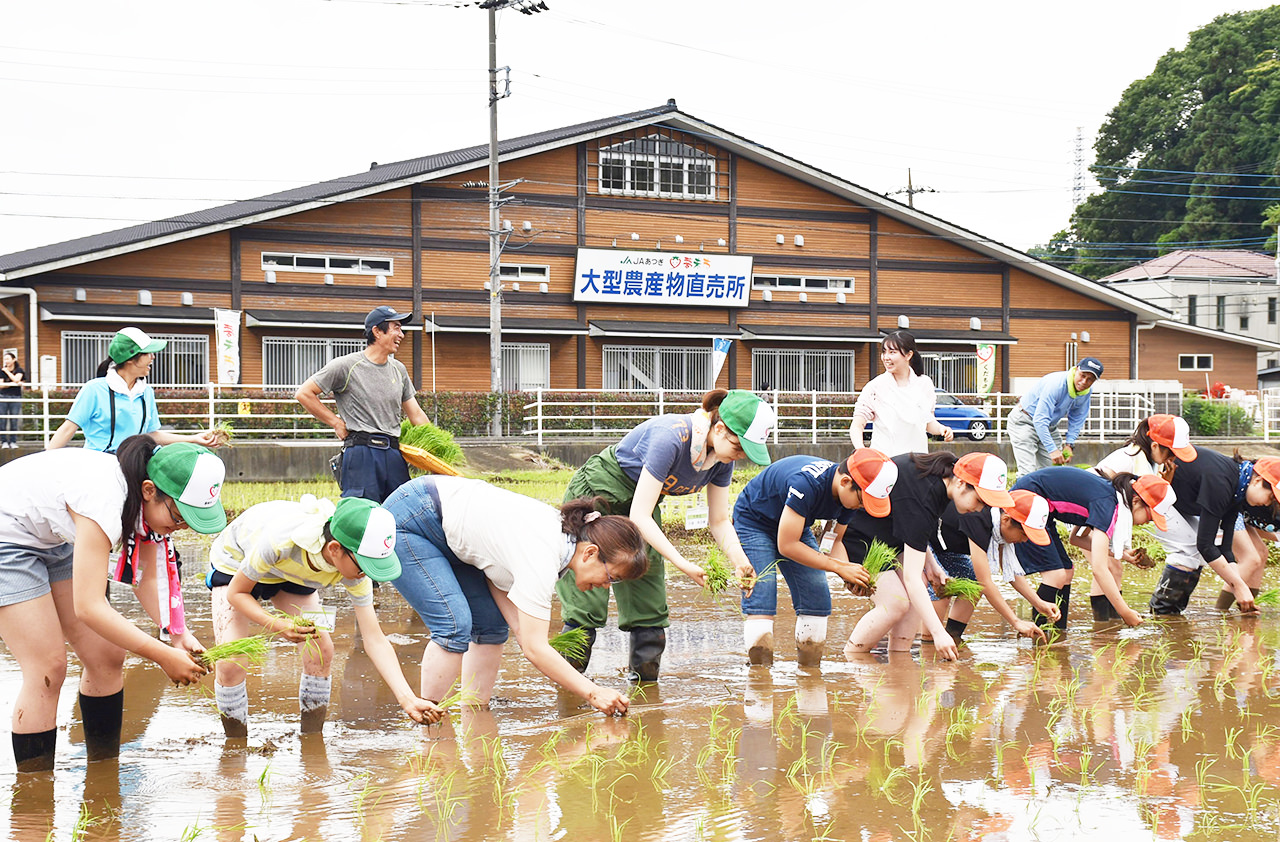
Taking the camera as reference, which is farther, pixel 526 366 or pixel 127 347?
pixel 526 366

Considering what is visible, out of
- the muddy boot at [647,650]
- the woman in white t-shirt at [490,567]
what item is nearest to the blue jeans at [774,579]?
the muddy boot at [647,650]

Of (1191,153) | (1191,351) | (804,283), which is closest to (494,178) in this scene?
(804,283)

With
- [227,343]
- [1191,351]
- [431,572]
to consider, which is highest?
[1191,351]

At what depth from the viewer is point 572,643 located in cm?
516

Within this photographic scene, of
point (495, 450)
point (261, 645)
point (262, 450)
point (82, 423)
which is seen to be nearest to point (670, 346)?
point (495, 450)

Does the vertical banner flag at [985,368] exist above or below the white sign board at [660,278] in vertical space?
below

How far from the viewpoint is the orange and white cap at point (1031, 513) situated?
596 cm

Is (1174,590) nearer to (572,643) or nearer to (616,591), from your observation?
(616,591)

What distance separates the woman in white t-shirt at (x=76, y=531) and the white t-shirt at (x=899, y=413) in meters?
4.51

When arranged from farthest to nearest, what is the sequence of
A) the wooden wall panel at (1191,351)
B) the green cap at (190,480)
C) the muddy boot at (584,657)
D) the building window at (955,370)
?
the wooden wall panel at (1191,351), the building window at (955,370), the muddy boot at (584,657), the green cap at (190,480)

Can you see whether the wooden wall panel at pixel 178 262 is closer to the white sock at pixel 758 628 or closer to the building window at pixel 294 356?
the building window at pixel 294 356

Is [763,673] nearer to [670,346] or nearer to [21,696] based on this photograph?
[21,696]

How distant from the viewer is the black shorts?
451cm

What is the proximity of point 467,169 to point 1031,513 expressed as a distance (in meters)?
21.1
